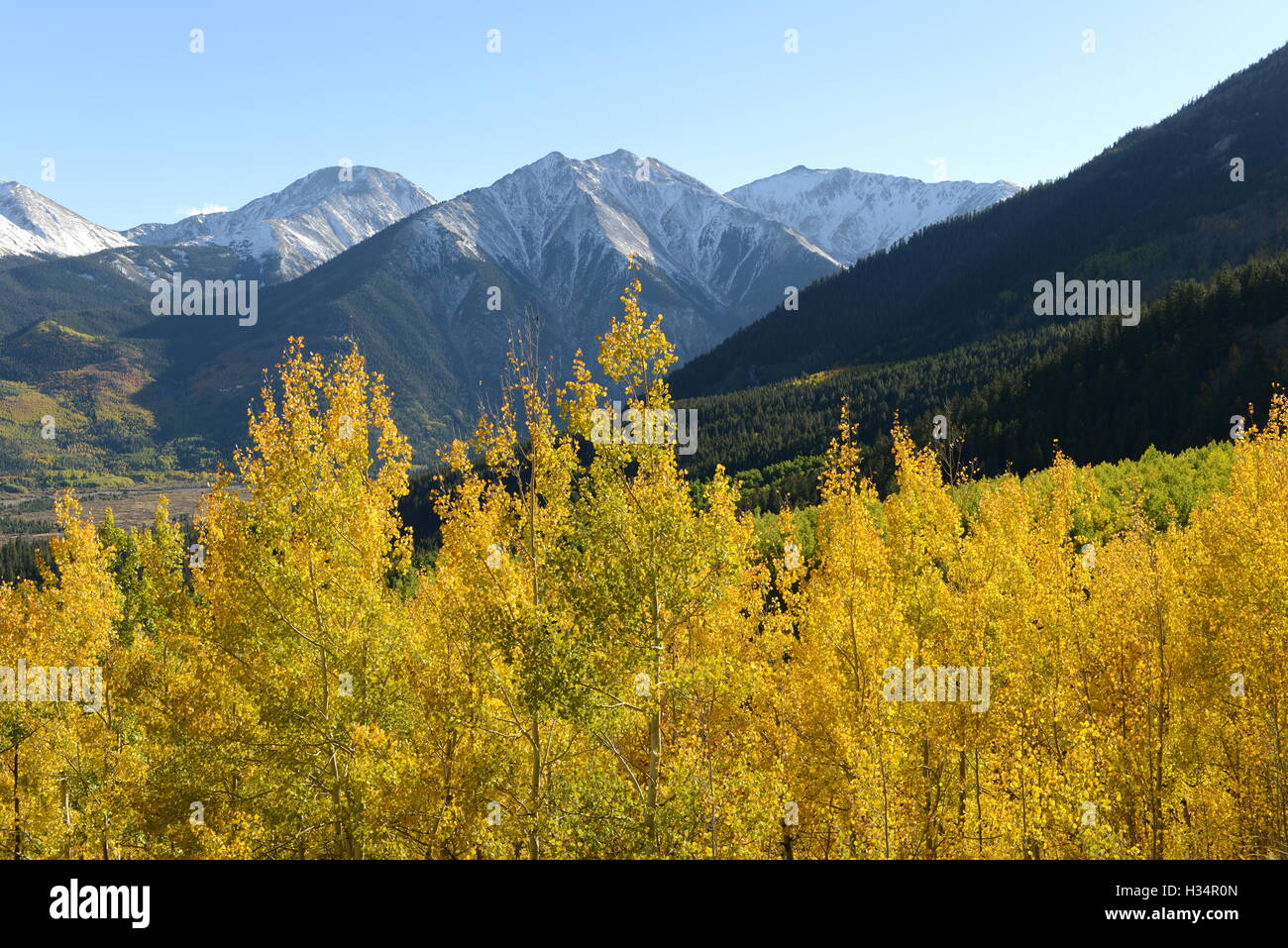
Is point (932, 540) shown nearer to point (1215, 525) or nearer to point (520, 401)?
point (1215, 525)

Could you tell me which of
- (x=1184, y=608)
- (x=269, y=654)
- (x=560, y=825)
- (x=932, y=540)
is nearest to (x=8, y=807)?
(x=269, y=654)

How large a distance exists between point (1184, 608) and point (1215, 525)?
2.22 meters

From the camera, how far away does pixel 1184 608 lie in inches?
771

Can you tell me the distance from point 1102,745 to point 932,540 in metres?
12.0

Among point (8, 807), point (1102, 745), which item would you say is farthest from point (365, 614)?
point (8, 807)

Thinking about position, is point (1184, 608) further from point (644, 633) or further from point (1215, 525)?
point (644, 633)

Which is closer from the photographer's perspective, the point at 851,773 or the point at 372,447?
the point at 851,773

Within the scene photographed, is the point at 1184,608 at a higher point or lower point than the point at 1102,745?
higher
